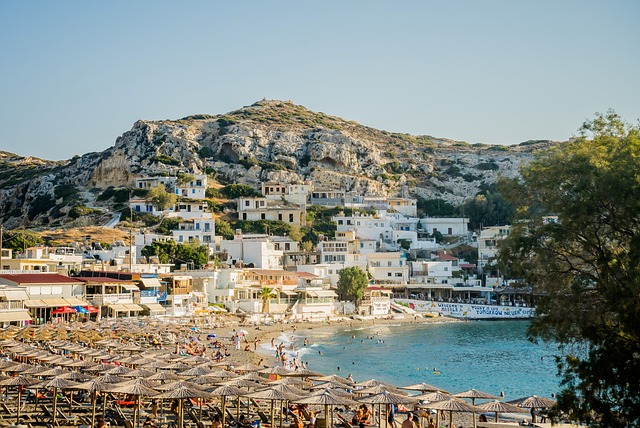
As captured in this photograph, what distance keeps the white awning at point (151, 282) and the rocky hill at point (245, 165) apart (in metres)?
40.5

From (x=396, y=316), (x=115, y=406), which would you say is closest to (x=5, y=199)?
(x=396, y=316)

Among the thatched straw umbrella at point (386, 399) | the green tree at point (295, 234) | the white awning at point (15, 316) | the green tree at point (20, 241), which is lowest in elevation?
the thatched straw umbrella at point (386, 399)

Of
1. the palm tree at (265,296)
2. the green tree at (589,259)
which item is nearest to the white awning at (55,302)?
the palm tree at (265,296)

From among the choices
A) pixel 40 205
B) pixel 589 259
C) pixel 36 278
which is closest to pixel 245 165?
pixel 40 205

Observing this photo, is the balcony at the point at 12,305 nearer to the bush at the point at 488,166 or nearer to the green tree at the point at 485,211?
the green tree at the point at 485,211

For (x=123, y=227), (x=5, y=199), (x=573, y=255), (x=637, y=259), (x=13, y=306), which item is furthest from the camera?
(x=5, y=199)

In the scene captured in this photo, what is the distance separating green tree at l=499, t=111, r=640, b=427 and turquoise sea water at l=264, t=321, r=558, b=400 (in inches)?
875

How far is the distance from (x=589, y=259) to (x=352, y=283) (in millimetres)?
69731

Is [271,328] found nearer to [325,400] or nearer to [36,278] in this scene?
[36,278]

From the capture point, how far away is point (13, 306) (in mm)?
52406

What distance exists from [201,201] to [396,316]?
37.8 metres

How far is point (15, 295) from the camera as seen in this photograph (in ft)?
174

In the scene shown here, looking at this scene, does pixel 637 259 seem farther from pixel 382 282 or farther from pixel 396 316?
pixel 382 282

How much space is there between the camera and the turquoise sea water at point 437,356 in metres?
43.6
